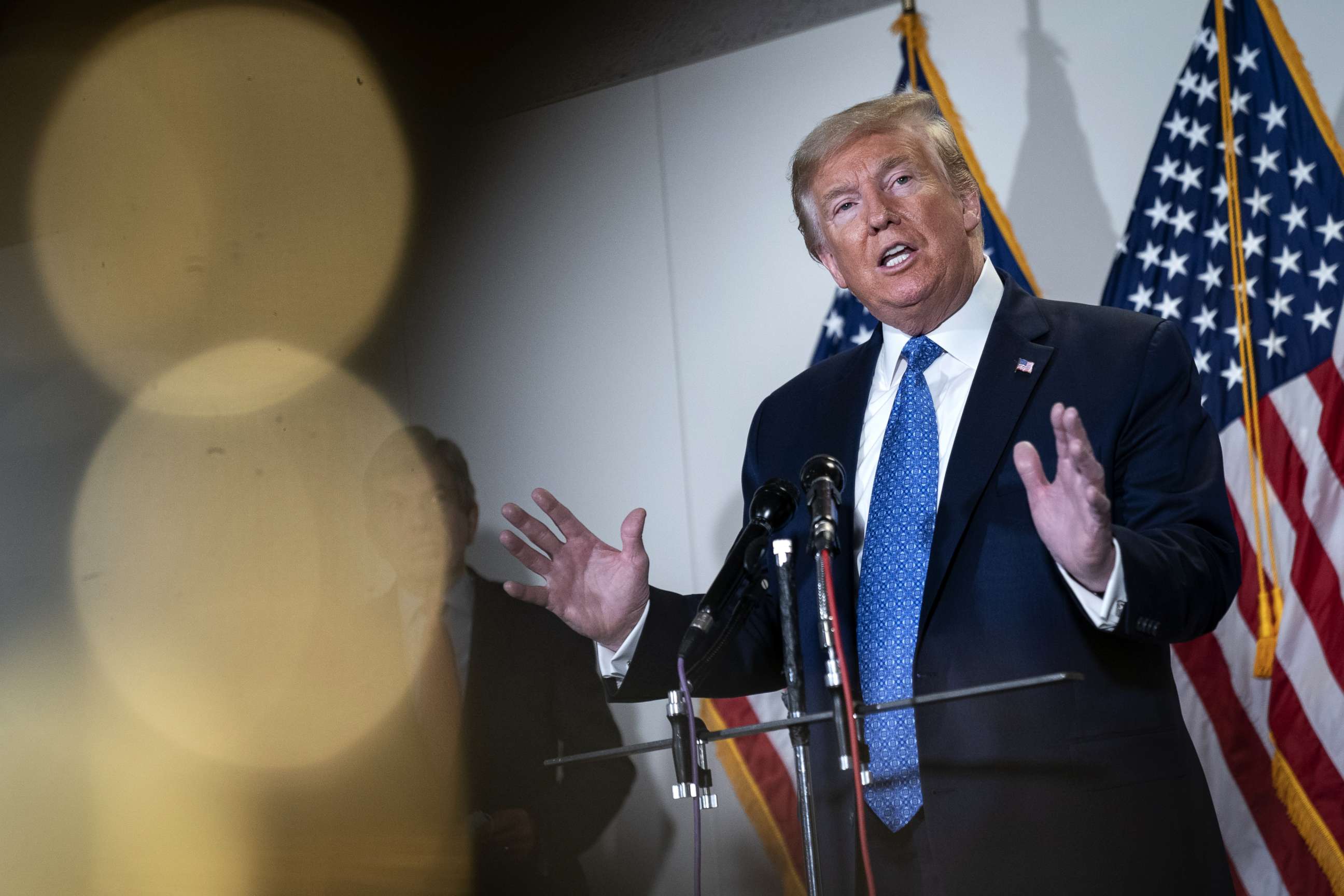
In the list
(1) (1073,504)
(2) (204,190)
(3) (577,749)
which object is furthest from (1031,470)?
(2) (204,190)

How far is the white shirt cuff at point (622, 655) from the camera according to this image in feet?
5.27

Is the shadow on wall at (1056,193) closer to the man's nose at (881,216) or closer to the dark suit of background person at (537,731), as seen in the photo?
the man's nose at (881,216)

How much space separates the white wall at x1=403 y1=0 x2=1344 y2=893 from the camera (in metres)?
3.31

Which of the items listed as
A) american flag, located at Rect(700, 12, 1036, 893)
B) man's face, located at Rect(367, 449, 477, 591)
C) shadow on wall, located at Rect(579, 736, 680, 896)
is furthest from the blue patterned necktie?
shadow on wall, located at Rect(579, 736, 680, 896)

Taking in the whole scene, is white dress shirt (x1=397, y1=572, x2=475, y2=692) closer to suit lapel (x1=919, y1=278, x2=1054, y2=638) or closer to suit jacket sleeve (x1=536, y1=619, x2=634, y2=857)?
suit jacket sleeve (x1=536, y1=619, x2=634, y2=857)

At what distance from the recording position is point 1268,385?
2.87 m

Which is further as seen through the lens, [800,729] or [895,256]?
[895,256]

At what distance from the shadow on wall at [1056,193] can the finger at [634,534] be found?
2.13m

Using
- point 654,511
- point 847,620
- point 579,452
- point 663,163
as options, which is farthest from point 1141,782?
point 663,163

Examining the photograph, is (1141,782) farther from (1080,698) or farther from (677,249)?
(677,249)

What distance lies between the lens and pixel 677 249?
3.87 m

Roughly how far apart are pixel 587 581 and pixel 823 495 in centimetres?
51

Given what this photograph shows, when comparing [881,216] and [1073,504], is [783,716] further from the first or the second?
[1073,504]

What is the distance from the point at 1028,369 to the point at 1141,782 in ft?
Answer: 1.84
